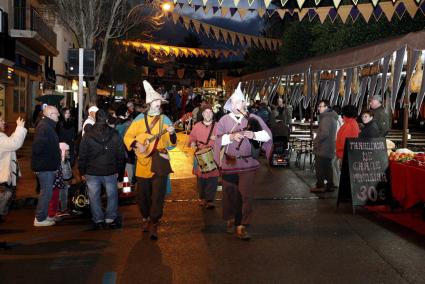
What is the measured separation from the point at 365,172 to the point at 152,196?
3.68m

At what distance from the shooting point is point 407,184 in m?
8.36

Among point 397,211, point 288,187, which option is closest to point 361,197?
point 397,211

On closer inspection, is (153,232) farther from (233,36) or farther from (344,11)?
(233,36)

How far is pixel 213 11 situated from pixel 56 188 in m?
9.90

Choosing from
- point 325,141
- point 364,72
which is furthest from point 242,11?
point 325,141

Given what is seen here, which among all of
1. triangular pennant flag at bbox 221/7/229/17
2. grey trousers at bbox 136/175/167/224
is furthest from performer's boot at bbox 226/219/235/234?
triangular pennant flag at bbox 221/7/229/17

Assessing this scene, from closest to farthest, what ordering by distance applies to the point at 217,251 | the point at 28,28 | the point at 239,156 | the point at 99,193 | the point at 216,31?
the point at 217,251, the point at 239,156, the point at 99,193, the point at 216,31, the point at 28,28

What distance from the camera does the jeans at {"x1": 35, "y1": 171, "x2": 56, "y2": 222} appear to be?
7.84 m

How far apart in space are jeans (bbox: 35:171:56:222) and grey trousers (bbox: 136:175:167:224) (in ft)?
4.87

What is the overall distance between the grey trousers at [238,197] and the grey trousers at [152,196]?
34.0 inches

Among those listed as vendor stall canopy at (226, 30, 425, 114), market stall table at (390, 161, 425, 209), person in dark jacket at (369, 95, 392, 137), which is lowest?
market stall table at (390, 161, 425, 209)

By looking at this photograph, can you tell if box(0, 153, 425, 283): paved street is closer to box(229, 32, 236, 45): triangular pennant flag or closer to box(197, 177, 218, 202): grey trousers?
box(197, 177, 218, 202): grey trousers

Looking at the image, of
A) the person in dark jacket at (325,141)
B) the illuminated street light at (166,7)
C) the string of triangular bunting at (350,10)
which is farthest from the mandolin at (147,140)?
the illuminated street light at (166,7)

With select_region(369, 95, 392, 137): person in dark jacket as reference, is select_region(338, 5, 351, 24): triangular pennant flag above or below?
above
